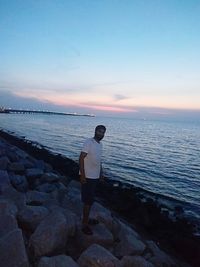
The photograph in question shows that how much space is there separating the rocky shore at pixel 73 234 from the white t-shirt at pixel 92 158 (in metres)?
→ 1.08

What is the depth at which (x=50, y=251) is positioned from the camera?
552 cm

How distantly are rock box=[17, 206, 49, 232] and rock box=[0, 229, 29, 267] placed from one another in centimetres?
90

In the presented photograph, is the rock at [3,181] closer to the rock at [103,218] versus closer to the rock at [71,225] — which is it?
the rock at [71,225]

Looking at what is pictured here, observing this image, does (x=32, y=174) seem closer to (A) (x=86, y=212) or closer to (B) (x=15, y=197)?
(B) (x=15, y=197)

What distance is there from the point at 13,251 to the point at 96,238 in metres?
1.81

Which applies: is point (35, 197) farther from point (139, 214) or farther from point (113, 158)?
point (113, 158)

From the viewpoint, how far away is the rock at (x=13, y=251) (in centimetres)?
485

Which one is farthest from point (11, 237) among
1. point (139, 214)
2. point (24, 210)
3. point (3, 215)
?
point (139, 214)

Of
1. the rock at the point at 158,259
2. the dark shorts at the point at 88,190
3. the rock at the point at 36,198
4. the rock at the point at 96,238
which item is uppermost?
the dark shorts at the point at 88,190

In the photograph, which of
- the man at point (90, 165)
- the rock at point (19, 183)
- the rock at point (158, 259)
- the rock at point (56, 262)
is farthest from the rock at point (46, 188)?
the rock at point (56, 262)

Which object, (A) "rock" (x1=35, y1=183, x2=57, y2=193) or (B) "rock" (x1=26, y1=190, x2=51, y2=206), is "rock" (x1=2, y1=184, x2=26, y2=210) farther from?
(A) "rock" (x1=35, y1=183, x2=57, y2=193)

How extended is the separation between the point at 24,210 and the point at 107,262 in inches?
90.7

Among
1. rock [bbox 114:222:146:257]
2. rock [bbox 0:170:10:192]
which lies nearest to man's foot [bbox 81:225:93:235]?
rock [bbox 114:222:146:257]

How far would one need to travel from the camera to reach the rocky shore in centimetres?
527
